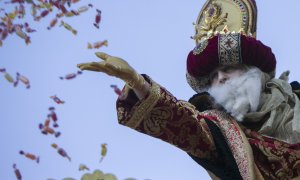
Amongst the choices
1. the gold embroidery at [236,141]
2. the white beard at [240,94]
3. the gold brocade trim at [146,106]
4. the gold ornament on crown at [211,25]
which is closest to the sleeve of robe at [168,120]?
the gold brocade trim at [146,106]

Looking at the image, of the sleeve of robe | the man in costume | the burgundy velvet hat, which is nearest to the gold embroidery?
the man in costume

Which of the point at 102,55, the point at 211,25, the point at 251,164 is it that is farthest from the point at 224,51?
the point at 102,55

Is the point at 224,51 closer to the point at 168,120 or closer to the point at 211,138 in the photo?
the point at 211,138

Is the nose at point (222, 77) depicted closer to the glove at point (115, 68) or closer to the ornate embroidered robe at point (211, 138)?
the ornate embroidered robe at point (211, 138)

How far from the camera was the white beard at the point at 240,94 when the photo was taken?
211 inches

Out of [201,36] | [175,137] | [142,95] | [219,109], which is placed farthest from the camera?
[201,36]

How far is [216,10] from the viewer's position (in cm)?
618

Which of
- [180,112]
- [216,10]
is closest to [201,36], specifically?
[216,10]

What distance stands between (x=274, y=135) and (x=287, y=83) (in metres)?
0.45

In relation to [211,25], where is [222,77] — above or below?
below

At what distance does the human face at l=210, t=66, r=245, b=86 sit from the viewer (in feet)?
18.2

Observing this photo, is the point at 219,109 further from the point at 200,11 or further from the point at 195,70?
the point at 200,11

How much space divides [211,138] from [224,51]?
690mm

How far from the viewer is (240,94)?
213 inches
